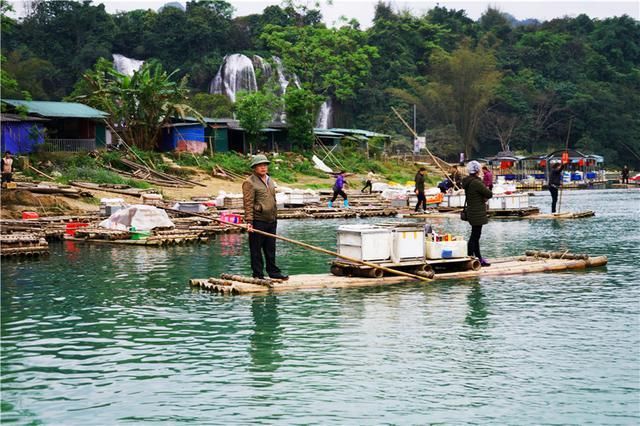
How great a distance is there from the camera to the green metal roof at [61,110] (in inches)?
1708

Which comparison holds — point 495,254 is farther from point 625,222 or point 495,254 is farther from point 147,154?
point 147,154

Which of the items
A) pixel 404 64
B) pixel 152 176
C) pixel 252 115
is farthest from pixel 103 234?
pixel 404 64

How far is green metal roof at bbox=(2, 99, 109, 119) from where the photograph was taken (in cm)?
4338

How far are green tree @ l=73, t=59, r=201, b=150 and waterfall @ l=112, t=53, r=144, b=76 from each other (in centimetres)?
2902

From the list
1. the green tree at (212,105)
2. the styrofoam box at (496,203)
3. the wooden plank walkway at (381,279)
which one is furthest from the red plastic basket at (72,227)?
the green tree at (212,105)

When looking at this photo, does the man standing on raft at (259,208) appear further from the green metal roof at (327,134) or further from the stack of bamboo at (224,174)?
the green metal roof at (327,134)

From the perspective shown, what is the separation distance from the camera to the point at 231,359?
9.91 m

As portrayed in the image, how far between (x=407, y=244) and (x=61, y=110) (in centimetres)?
3368

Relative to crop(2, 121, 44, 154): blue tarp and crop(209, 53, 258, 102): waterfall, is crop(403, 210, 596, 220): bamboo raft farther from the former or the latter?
crop(209, 53, 258, 102): waterfall

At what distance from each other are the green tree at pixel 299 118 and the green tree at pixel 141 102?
37.8 ft

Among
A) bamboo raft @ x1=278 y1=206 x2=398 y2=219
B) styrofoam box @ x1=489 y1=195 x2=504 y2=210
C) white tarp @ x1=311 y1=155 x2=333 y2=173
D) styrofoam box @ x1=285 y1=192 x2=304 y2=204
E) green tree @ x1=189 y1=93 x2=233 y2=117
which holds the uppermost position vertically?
green tree @ x1=189 y1=93 x2=233 y2=117

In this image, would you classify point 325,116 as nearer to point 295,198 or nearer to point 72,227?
point 295,198

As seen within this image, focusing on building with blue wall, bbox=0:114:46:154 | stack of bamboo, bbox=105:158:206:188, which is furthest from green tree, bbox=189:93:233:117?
stack of bamboo, bbox=105:158:206:188

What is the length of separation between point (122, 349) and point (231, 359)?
4.41 ft
